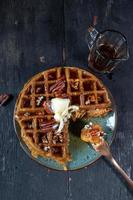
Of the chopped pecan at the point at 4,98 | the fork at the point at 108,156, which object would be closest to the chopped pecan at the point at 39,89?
the chopped pecan at the point at 4,98

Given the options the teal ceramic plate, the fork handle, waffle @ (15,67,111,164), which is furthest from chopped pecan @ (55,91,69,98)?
the fork handle

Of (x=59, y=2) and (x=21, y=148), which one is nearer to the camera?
(x=21, y=148)

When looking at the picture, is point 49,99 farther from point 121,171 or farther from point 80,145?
point 121,171

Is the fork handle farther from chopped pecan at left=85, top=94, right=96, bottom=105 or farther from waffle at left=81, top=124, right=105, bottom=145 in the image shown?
chopped pecan at left=85, top=94, right=96, bottom=105

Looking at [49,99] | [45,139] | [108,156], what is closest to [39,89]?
[49,99]

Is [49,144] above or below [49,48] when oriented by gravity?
below

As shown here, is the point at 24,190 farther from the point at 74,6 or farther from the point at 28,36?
the point at 74,6

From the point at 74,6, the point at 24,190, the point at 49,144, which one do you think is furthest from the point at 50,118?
the point at 74,6

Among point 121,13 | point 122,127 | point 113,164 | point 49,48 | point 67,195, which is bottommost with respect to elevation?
point 67,195
